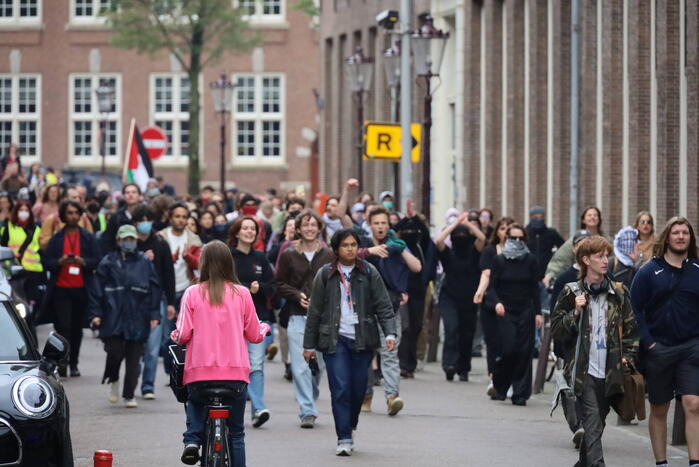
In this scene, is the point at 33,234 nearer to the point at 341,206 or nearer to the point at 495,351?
the point at 341,206

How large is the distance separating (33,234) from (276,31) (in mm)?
47240

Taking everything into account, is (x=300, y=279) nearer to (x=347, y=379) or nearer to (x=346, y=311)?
(x=346, y=311)

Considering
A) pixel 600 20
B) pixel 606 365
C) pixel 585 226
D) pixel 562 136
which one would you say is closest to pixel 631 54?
pixel 600 20

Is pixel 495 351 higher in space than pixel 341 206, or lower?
lower

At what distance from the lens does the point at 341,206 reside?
1819 cm

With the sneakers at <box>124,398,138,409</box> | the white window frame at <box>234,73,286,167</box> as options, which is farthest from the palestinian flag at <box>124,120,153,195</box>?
the white window frame at <box>234,73,286,167</box>

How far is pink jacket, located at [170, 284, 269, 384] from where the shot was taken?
985cm

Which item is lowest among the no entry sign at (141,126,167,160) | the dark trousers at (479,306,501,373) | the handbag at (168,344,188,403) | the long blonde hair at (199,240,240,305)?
the dark trousers at (479,306,501,373)

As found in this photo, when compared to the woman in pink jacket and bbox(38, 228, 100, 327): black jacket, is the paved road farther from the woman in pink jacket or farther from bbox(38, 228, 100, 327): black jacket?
the woman in pink jacket

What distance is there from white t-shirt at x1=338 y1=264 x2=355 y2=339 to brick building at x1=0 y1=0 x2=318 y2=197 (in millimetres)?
52164

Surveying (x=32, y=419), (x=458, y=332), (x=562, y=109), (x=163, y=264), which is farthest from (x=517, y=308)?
(x=562, y=109)

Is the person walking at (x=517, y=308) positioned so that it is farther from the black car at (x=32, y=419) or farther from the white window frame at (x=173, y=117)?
the white window frame at (x=173, y=117)

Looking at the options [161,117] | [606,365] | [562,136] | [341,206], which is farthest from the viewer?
[161,117]

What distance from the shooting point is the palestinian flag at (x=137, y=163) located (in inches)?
1243
